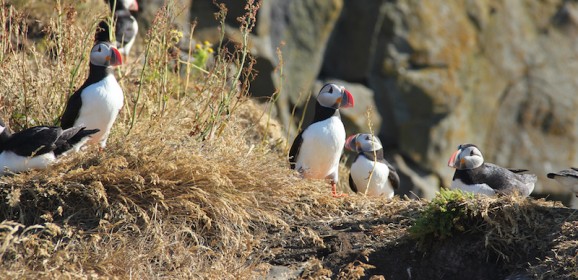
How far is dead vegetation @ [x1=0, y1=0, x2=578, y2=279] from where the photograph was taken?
466 cm

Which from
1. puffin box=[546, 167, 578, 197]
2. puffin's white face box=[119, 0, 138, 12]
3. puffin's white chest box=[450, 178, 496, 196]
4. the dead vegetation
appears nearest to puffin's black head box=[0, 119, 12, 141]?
the dead vegetation

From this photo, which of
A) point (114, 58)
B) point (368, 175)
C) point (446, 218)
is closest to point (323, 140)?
point (368, 175)

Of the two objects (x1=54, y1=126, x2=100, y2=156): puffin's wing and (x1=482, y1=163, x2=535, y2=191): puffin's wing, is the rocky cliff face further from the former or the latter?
(x1=54, y1=126, x2=100, y2=156): puffin's wing

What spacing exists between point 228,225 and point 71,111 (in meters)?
1.31

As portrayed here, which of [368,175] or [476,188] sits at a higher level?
[476,188]

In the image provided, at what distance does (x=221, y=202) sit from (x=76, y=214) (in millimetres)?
739

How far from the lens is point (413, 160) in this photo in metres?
14.2

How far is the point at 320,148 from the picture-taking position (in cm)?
659

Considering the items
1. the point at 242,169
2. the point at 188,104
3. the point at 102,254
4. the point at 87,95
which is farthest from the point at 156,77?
the point at 102,254

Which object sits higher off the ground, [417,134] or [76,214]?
[76,214]

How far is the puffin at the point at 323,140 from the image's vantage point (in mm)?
6590

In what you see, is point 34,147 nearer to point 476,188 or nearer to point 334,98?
point 334,98

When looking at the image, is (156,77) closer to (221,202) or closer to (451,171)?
(221,202)

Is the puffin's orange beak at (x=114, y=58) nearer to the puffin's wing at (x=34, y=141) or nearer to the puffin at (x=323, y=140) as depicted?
the puffin's wing at (x=34, y=141)
